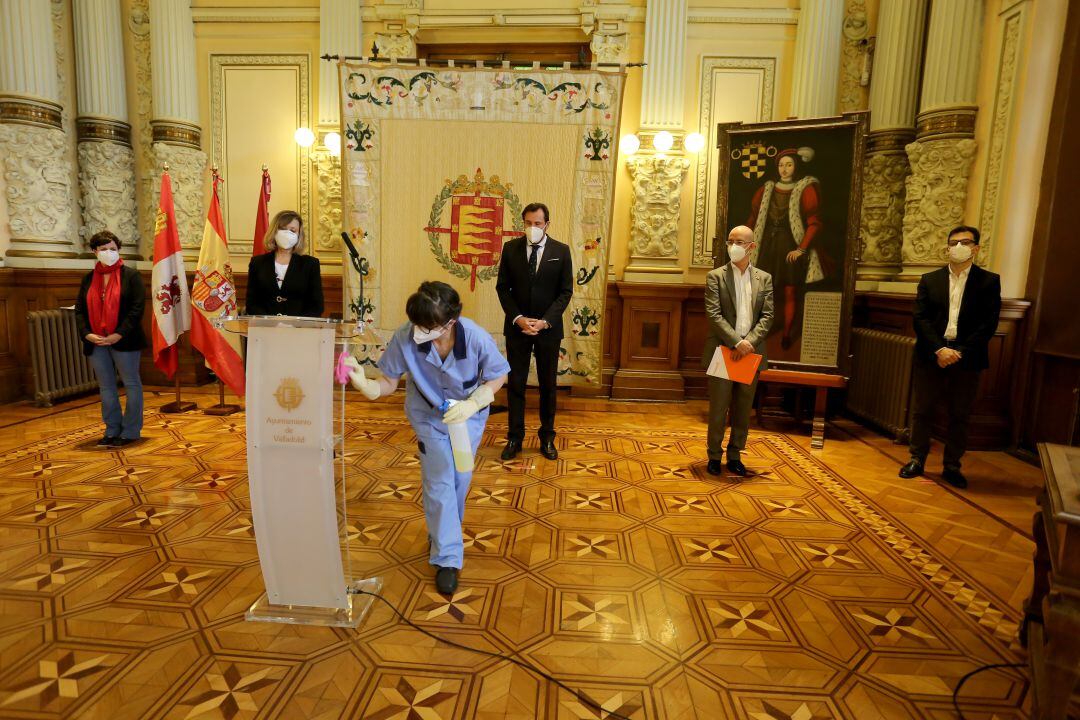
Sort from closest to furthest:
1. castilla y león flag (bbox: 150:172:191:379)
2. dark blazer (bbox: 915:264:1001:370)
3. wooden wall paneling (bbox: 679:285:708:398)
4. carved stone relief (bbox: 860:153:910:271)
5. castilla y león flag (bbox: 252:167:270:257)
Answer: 1. dark blazer (bbox: 915:264:1001:370)
2. castilla y león flag (bbox: 150:172:191:379)
3. castilla y león flag (bbox: 252:167:270:257)
4. carved stone relief (bbox: 860:153:910:271)
5. wooden wall paneling (bbox: 679:285:708:398)

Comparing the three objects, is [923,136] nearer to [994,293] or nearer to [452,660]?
[994,293]

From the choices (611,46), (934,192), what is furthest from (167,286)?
(934,192)

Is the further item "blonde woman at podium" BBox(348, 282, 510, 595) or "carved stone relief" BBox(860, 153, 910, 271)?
"carved stone relief" BBox(860, 153, 910, 271)

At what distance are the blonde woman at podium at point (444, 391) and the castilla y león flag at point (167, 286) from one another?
3250mm

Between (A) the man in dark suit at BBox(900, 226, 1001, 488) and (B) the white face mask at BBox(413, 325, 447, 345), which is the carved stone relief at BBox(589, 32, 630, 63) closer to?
(A) the man in dark suit at BBox(900, 226, 1001, 488)

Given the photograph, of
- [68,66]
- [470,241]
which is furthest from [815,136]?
[68,66]

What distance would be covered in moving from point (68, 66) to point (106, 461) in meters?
4.29

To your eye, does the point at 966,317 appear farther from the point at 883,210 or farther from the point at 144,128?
the point at 144,128

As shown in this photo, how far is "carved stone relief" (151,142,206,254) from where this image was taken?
18.4ft

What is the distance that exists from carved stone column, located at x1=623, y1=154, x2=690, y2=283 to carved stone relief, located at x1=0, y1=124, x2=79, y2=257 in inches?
200

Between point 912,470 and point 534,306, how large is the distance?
8.43 feet

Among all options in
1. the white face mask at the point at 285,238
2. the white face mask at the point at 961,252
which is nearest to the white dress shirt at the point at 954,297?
the white face mask at the point at 961,252

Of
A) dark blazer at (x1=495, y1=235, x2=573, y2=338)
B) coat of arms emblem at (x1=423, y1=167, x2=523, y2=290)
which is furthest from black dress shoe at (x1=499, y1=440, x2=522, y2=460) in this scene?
coat of arms emblem at (x1=423, y1=167, x2=523, y2=290)

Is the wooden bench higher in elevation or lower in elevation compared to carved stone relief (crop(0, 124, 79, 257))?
lower
